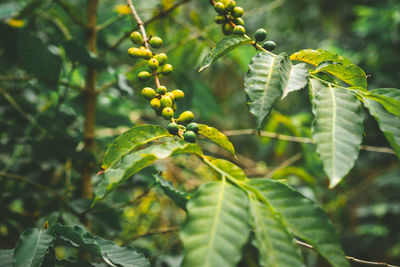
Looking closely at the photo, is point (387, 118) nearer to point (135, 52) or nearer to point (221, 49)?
point (221, 49)

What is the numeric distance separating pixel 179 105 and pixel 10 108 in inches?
30.5

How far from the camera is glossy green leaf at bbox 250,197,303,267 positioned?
41 centimetres

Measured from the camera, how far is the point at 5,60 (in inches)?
51.0

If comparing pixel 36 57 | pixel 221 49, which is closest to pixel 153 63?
pixel 221 49

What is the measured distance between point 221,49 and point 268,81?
0.13 meters

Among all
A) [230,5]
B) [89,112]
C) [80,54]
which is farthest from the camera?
[89,112]

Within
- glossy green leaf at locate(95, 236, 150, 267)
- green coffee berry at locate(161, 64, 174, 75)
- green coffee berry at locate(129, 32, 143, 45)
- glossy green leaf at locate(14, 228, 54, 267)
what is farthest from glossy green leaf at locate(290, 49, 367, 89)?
glossy green leaf at locate(14, 228, 54, 267)

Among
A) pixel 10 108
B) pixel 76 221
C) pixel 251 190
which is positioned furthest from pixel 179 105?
pixel 251 190

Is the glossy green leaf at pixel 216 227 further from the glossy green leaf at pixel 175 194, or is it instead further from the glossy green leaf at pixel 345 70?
the glossy green leaf at pixel 345 70

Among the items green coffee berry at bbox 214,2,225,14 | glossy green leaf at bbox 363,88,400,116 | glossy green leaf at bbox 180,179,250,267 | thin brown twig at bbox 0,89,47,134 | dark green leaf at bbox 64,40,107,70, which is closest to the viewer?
glossy green leaf at bbox 180,179,250,267

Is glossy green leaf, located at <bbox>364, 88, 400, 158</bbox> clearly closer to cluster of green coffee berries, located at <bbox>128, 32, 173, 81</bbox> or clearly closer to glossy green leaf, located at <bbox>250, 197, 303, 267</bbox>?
glossy green leaf, located at <bbox>250, 197, 303, 267</bbox>

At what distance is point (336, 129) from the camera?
478mm

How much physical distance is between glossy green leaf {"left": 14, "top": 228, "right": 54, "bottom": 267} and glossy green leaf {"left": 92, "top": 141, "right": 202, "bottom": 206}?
200 mm

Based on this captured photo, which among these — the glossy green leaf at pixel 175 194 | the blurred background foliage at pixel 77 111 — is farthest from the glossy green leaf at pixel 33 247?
the glossy green leaf at pixel 175 194
